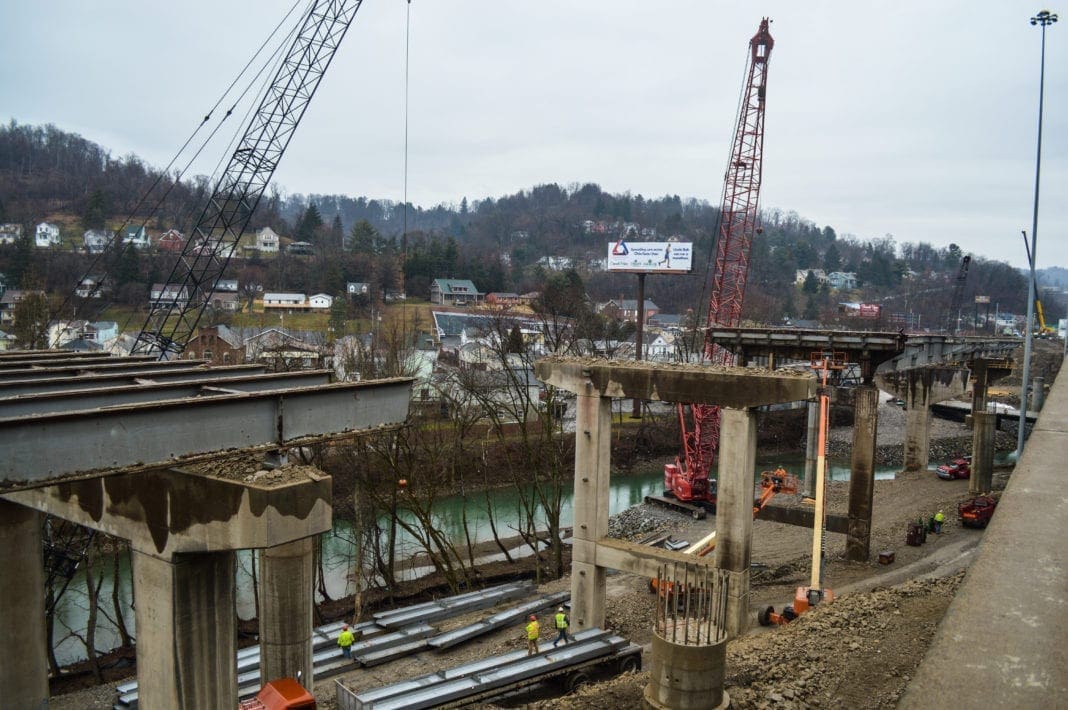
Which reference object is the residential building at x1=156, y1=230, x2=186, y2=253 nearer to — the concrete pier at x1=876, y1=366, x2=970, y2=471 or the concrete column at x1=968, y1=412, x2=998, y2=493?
the concrete pier at x1=876, y1=366, x2=970, y2=471

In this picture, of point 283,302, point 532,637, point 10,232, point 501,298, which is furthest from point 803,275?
point 532,637

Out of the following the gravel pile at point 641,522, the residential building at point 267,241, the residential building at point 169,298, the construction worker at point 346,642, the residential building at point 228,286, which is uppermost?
the residential building at point 267,241

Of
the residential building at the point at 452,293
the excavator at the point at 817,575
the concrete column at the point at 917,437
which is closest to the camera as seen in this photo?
the excavator at the point at 817,575

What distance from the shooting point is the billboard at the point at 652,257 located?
51.1 metres

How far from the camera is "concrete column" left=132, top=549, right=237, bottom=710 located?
862cm

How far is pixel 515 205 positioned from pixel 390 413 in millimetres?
163660

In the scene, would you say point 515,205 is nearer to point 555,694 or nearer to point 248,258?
point 248,258

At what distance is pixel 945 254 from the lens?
176 meters

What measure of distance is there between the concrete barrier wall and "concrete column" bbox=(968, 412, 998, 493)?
23.9 m

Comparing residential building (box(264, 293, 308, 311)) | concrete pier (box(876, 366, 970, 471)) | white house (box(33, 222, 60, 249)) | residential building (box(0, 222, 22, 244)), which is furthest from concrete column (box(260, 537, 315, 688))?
white house (box(33, 222, 60, 249))

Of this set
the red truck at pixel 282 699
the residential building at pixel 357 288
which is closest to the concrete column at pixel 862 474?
the red truck at pixel 282 699

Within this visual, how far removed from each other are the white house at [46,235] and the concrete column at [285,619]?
A: 3168 inches

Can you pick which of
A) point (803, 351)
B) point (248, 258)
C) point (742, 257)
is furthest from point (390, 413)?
point (248, 258)

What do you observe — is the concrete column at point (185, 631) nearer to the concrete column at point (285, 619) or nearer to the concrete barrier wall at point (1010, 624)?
the concrete column at point (285, 619)
